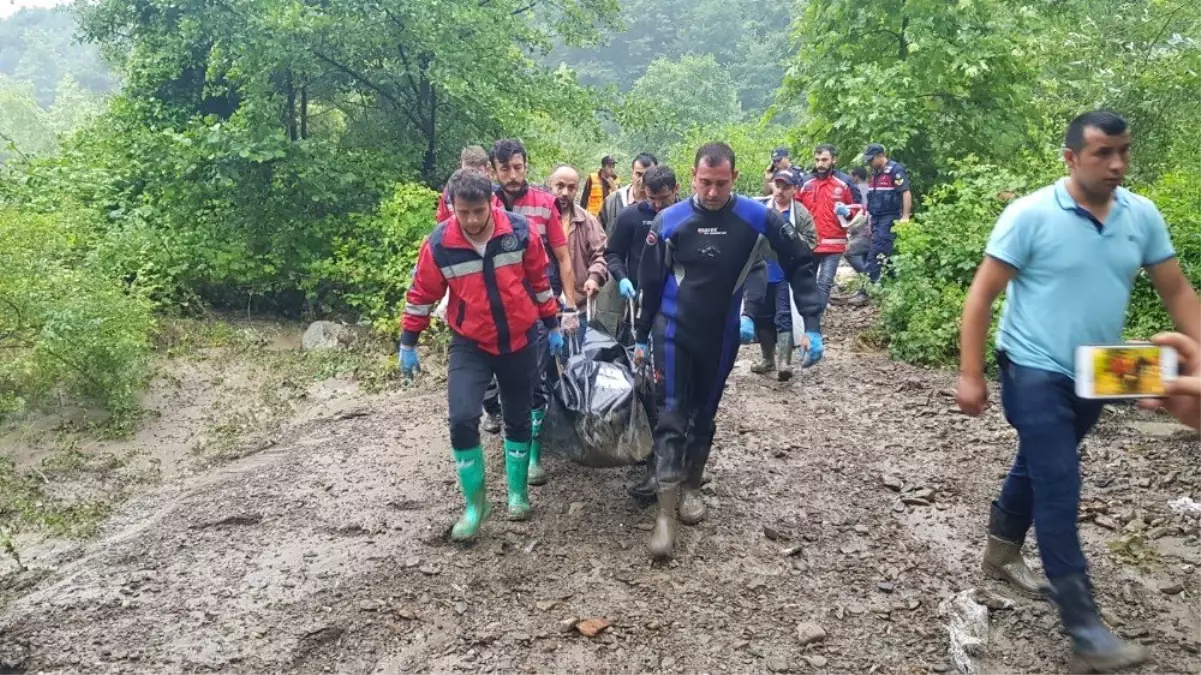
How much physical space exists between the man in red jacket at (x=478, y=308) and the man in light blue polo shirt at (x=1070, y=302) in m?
2.03

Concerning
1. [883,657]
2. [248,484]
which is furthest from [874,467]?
[248,484]

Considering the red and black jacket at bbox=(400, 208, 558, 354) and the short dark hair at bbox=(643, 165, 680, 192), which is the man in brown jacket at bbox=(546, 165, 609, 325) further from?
the red and black jacket at bbox=(400, 208, 558, 354)

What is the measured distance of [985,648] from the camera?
3027mm

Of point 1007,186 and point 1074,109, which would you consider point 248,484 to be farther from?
point 1074,109

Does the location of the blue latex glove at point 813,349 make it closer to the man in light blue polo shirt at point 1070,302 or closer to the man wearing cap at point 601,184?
the man in light blue polo shirt at point 1070,302

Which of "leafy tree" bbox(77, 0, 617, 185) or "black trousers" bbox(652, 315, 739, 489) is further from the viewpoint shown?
"leafy tree" bbox(77, 0, 617, 185)

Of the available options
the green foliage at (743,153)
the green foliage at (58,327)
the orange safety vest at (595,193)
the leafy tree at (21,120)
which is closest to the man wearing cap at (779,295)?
the orange safety vest at (595,193)

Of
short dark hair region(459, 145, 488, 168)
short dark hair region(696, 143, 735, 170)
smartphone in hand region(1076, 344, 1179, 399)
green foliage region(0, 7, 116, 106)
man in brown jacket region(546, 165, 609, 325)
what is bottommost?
smartphone in hand region(1076, 344, 1179, 399)

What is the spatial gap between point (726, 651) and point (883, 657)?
1.91ft

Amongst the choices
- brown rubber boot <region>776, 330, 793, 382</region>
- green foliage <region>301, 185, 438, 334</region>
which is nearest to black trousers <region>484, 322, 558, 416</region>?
brown rubber boot <region>776, 330, 793, 382</region>

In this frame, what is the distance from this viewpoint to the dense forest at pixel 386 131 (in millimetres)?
7066

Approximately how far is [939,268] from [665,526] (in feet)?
15.3

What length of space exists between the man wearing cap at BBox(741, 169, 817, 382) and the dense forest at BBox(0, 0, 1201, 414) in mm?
1230

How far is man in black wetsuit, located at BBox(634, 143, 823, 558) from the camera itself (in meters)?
3.88
